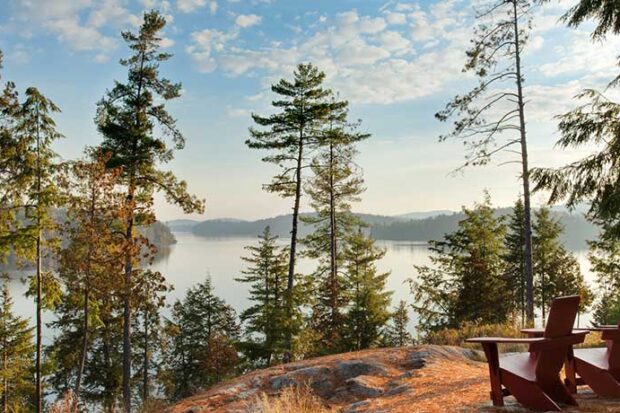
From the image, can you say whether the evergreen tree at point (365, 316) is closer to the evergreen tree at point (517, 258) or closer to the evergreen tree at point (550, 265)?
the evergreen tree at point (517, 258)

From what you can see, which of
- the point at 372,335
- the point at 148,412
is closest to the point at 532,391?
the point at 148,412

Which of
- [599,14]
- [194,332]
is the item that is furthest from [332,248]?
[599,14]

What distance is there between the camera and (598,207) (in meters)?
7.82

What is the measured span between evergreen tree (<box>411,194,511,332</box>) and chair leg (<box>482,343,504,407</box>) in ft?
55.6

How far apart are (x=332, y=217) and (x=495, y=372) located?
1996 cm

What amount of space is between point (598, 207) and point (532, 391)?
495 cm

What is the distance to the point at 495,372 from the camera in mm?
4562

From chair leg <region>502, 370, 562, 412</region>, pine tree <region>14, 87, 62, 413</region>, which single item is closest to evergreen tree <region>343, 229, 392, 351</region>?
pine tree <region>14, 87, 62, 413</region>

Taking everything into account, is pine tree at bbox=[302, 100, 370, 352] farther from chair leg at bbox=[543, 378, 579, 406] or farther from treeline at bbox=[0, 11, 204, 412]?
chair leg at bbox=[543, 378, 579, 406]

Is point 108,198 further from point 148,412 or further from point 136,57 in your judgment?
point 148,412

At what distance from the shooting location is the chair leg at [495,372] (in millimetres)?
4516

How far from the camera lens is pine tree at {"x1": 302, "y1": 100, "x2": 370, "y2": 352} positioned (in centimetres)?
1956

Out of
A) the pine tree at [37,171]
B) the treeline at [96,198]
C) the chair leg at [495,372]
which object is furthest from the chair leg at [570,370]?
the pine tree at [37,171]

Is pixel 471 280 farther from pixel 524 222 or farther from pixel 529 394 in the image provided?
pixel 529 394
